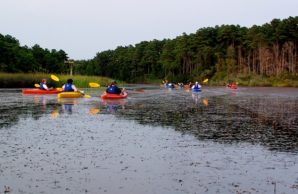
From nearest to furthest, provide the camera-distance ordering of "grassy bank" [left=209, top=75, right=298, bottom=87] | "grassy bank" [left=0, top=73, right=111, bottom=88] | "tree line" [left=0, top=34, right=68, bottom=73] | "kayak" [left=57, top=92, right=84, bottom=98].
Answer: "kayak" [left=57, top=92, right=84, bottom=98]
"grassy bank" [left=0, top=73, right=111, bottom=88]
"tree line" [left=0, top=34, right=68, bottom=73]
"grassy bank" [left=209, top=75, right=298, bottom=87]

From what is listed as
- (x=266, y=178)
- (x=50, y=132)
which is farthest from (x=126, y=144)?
(x=266, y=178)

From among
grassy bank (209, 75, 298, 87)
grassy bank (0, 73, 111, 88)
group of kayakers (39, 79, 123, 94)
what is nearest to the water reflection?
group of kayakers (39, 79, 123, 94)

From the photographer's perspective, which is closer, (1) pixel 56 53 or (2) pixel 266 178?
(2) pixel 266 178

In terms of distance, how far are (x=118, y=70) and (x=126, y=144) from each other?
139661 millimetres

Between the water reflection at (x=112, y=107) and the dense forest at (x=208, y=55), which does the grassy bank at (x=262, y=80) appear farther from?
the water reflection at (x=112, y=107)

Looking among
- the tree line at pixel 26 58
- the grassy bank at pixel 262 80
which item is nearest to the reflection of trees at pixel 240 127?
the tree line at pixel 26 58

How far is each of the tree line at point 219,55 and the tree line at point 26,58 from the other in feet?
100

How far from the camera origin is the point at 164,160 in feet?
32.7

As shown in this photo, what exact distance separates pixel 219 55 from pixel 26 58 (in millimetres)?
42566

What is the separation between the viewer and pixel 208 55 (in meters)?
103

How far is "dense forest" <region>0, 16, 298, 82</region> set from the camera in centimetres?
8225

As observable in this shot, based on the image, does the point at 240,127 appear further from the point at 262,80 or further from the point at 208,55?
the point at 208,55

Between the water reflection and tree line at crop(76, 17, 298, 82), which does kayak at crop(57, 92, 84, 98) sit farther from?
tree line at crop(76, 17, 298, 82)

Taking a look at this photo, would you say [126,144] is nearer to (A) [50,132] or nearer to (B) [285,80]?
(A) [50,132]
